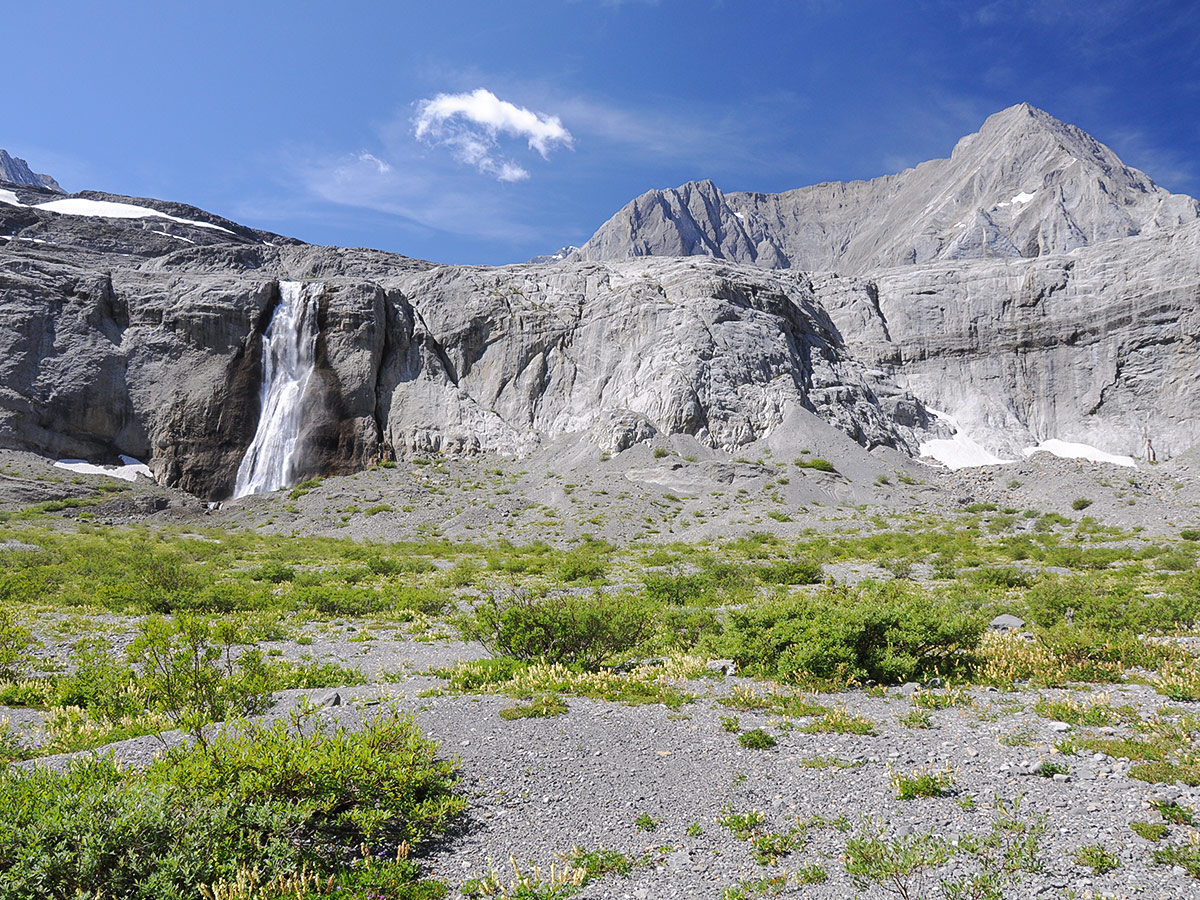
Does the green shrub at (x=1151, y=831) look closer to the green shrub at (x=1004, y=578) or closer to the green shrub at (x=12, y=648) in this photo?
the green shrub at (x=12, y=648)

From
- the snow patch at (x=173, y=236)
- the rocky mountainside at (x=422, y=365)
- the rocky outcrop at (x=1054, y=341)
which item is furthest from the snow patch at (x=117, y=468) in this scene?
the rocky outcrop at (x=1054, y=341)

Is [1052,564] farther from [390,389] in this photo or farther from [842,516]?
[390,389]

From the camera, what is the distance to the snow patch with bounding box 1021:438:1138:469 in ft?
196

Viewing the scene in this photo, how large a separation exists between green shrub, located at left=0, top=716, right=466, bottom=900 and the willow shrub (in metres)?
5.80

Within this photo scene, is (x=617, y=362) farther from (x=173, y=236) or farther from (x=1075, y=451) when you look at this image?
(x=173, y=236)

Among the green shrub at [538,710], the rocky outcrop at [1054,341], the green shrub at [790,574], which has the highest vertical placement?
the rocky outcrop at [1054,341]

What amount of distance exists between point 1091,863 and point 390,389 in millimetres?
64071

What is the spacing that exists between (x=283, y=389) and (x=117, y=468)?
15595mm

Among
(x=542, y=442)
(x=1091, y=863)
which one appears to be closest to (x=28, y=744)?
(x=1091, y=863)

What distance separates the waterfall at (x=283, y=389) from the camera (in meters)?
57.0

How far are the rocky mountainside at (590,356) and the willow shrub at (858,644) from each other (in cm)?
3941

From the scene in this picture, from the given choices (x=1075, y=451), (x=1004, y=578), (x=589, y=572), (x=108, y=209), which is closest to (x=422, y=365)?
(x=589, y=572)

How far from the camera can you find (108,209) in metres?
98.1

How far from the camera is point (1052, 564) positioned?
24.2 metres
